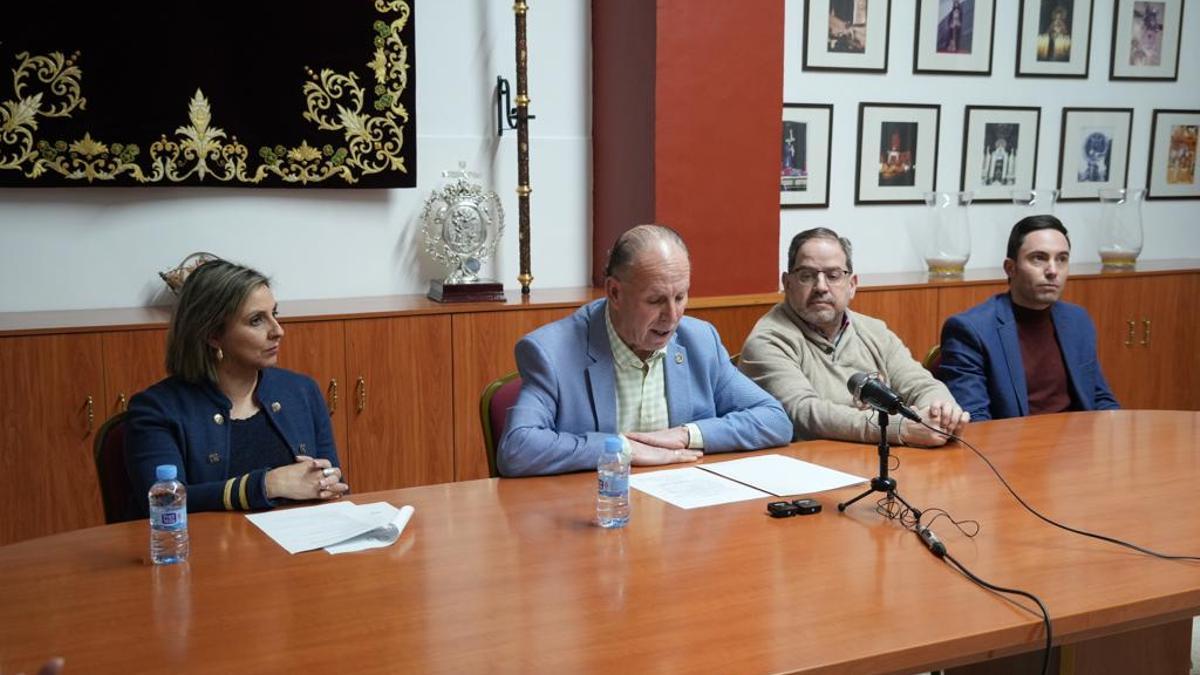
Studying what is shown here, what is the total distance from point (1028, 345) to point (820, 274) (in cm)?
97

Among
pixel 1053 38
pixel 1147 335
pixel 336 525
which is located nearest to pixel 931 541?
pixel 336 525

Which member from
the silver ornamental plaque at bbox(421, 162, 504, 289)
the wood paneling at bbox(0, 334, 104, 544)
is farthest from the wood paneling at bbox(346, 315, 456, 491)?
the wood paneling at bbox(0, 334, 104, 544)

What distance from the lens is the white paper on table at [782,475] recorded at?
2.57 m

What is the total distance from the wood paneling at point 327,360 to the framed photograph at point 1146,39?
15.0 feet

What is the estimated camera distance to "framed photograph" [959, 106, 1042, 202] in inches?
231

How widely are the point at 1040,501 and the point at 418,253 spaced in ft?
9.70

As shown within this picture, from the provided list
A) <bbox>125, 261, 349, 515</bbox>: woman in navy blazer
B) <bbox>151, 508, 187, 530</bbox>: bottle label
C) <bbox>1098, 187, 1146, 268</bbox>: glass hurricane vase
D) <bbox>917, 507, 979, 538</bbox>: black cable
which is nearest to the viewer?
<bbox>151, 508, 187, 530</bbox>: bottle label

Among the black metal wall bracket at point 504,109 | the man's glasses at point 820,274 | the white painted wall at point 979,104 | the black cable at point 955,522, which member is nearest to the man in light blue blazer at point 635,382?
the man's glasses at point 820,274

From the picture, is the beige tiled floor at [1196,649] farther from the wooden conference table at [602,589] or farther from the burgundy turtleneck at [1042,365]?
the wooden conference table at [602,589]

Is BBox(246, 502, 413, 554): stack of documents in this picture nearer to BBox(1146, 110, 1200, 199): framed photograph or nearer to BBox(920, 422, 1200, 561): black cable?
BBox(920, 422, 1200, 561): black cable

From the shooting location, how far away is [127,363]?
3.82 meters

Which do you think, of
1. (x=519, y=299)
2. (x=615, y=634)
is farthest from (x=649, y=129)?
(x=615, y=634)

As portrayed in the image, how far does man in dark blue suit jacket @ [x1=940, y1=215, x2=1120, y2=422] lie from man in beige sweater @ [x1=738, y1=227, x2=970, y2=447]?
0.93 ft

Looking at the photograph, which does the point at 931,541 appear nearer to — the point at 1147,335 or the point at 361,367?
the point at 361,367
